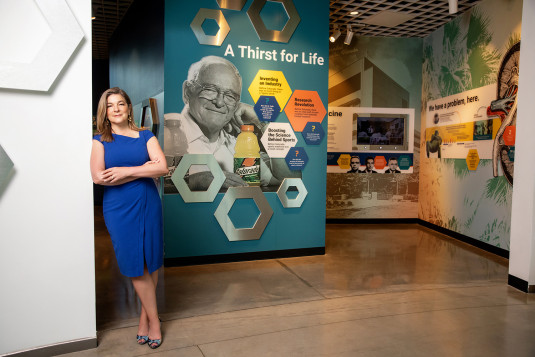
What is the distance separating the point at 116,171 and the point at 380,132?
198 inches

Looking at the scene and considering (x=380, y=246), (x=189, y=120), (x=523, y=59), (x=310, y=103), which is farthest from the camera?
(x=380, y=246)

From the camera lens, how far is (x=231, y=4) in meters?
3.97

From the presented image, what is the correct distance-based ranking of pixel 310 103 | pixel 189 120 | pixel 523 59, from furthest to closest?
pixel 310 103 < pixel 189 120 < pixel 523 59

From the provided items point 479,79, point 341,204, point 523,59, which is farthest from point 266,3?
point 341,204

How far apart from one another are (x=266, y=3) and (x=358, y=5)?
154 cm

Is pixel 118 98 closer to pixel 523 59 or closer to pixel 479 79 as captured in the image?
pixel 523 59

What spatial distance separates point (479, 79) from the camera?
5039 mm

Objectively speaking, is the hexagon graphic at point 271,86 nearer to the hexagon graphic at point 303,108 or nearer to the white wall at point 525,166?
the hexagon graphic at point 303,108

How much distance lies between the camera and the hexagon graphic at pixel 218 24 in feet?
12.7

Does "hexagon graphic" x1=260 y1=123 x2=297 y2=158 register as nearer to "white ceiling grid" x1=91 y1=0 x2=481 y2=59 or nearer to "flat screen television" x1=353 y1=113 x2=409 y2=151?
"white ceiling grid" x1=91 y1=0 x2=481 y2=59

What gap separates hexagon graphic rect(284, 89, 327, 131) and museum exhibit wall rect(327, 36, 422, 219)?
→ 1.99 meters

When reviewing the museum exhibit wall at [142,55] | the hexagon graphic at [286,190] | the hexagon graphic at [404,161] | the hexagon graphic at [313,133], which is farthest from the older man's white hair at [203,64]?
the hexagon graphic at [404,161]

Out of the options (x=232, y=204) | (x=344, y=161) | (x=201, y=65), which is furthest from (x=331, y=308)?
(x=344, y=161)

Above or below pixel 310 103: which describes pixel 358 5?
above
